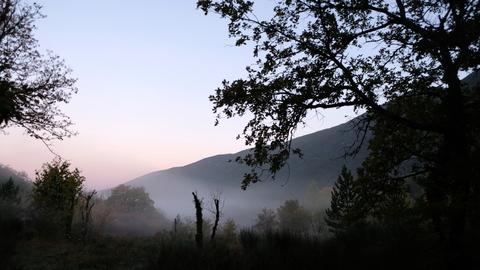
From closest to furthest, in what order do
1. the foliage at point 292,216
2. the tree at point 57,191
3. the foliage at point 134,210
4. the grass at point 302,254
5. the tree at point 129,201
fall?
the grass at point 302,254 < the tree at point 57,191 < the foliage at point 292,216 < the foliage at point 134,210 < the tree at point 129,201

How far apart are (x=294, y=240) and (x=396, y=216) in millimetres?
A: 3349

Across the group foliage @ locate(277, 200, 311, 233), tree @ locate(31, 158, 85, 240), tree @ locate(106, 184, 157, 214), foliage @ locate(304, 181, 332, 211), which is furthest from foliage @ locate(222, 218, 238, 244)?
foliage @ locate(304, 181, 332, 211)

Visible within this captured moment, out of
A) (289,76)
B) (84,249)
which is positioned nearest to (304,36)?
(289,76)

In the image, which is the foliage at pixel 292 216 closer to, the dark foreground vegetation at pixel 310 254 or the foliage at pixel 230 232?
the foliage at pixel 230 232

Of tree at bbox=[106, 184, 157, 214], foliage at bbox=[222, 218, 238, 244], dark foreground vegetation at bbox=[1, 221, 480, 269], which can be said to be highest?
tree at bbox=[106, 184, 157, 214]

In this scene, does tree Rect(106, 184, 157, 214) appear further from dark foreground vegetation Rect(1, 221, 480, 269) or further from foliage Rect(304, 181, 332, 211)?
dark foreground vegetation Rect(1, 221, 480, 269)

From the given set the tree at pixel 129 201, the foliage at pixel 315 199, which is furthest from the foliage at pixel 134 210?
the foliage at pixel 315 199

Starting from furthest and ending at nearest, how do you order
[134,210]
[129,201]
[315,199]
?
[315,199]
[129,201]
[134,210]

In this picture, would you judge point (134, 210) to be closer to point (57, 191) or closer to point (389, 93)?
point (57, 191)

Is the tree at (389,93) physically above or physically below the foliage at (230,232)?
above

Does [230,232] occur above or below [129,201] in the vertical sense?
below

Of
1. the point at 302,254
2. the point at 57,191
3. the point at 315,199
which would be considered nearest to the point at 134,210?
the point at 57,191

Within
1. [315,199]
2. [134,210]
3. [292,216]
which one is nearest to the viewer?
[292,216]

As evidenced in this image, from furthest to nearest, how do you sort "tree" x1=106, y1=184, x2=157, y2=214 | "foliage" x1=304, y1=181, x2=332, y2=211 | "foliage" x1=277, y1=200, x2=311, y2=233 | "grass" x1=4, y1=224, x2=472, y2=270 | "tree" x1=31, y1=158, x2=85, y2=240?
"foliage" x1=304, y1=181, x2=332, y2=211, "tree" x1=106, y1=184, x2=157, y2=214, "foliage" x1=277, y1=200, x2=311, y2=233, "tree" x1=31, y1=158, x2=85, y2=240, "grass" x1=4, y1=224, x2=472, y2=270
